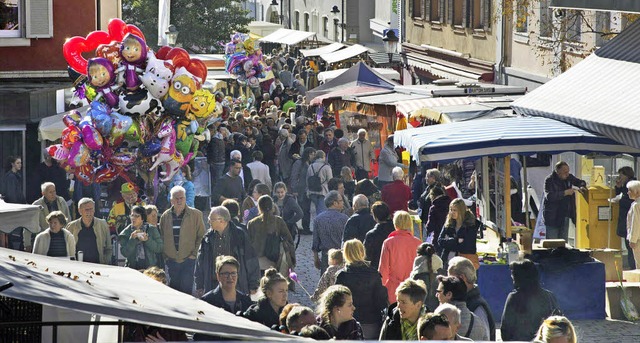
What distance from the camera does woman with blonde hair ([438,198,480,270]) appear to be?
50.4ft

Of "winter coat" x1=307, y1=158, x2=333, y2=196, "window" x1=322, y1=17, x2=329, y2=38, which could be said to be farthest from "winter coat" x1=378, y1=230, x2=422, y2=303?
"window" x1=322, y1=17, x2=329, y2=38

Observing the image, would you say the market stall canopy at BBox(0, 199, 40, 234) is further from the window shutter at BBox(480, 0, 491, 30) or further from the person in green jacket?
the window shutter at BBox(480, 0, 491, 30)

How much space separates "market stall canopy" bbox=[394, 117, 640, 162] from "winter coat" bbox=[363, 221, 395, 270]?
1387 mm

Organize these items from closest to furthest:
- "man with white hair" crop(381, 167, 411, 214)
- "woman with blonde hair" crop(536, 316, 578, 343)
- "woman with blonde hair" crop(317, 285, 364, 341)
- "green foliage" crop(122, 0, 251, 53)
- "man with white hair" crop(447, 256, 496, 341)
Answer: "woman with blonde hair" crop(536, 316, 578, 343) < "woman with blonde hair" crop(317, 285, 364, 341) < "man with white hair" crop(447, 256, 496, 341) < "man with white hair" crop(381, 167, 411, 214) < "green foliage" crop(122, 0, 251, 53)

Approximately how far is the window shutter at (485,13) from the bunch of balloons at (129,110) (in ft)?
48.9

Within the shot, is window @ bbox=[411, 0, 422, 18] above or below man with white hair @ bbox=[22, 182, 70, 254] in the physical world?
above

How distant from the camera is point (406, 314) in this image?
1057 cm

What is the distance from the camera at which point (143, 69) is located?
21016mm

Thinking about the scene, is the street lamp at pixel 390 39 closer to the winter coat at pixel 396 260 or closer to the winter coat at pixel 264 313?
the winter coat at pixel 396 260

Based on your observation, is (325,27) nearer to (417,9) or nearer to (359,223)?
(417,9)

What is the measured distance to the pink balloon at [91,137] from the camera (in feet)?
66.5

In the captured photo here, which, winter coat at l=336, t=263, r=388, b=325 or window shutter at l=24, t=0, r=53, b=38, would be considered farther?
window shutter at l=24, t=0, r=53, b=38

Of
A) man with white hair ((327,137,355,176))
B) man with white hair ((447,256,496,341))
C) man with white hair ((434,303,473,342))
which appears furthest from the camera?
man with white hair ((327,137,355,176))

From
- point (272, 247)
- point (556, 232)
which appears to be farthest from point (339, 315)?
point (556, 232)
